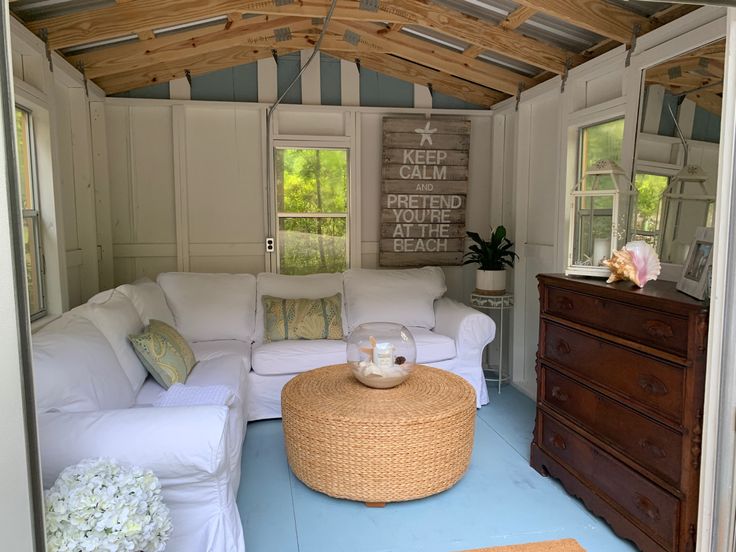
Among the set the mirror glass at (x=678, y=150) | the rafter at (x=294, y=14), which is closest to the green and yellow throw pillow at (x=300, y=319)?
the rafter at (x=294, y=14)

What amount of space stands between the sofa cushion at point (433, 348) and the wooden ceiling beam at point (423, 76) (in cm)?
213

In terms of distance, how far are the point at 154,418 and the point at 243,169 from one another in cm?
295

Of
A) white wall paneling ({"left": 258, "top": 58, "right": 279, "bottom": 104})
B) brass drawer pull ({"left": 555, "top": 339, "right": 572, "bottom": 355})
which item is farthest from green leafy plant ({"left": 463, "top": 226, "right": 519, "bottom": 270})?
white wall paneling ({"left": 258, "top": 58, "right": 279, "bottom": 104})

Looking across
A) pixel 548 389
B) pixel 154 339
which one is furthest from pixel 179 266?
pixel 548 389

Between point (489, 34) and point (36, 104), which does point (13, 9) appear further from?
point (489, 34)

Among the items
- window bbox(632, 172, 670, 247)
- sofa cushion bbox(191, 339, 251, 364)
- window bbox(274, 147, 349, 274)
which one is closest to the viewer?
window bbox(632, 172, 670, 247)

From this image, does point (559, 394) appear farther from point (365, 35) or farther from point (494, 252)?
point (365, 35)

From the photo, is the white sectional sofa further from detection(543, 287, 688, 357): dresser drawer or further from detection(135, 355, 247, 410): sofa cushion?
detection(543, 287, 688, 357): dresser drawer

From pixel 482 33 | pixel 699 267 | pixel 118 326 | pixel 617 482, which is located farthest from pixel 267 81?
pixel 617 482

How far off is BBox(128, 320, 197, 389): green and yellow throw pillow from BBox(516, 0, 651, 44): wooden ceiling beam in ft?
8.30

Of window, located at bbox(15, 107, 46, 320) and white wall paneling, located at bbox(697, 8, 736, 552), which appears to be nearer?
white wall paneling, located at bbox(697, 8, 736, 552)

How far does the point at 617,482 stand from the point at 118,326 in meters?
2.46

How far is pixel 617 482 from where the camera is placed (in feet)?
7.50

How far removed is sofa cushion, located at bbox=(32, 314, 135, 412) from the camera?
1.96 m
